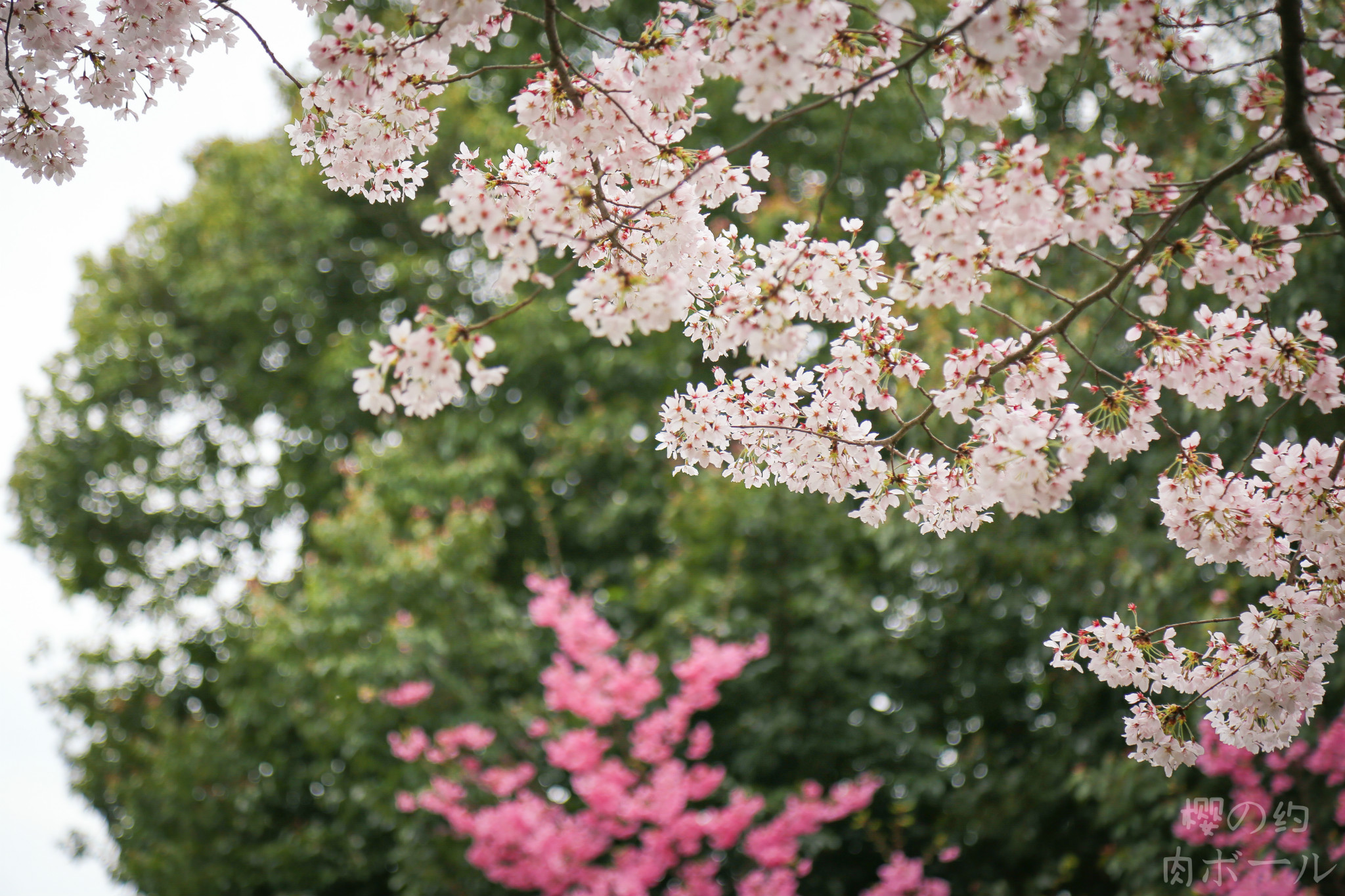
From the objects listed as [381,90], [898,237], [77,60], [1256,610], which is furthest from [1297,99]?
[77,60]

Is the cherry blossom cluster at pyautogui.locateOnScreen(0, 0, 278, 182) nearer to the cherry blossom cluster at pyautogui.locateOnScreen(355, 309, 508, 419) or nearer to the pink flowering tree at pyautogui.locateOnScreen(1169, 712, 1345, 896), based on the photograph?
the cherry blossom cluster at pyautogui.locateOnScreen(355, 309, 508, 419)

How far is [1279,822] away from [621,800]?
349cm

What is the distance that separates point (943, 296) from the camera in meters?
1.94

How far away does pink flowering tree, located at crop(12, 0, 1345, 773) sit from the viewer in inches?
71.9

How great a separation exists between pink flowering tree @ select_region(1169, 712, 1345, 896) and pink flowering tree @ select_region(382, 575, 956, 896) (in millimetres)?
1625

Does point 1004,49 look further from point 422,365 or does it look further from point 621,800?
point 621,800

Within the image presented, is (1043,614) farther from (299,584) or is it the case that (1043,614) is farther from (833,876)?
(299,584)

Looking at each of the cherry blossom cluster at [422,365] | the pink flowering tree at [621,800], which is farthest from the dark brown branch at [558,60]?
the pink flowering tree at [621,800]

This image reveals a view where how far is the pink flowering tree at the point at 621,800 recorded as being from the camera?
5.95 m

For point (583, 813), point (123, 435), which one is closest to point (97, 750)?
point (123, 435)

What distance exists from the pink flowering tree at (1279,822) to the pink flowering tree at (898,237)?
8.46 feet

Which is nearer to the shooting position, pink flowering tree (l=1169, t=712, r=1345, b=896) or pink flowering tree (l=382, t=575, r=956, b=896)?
pink flowering tree (l=1169, t=712, r=1345, b=896)

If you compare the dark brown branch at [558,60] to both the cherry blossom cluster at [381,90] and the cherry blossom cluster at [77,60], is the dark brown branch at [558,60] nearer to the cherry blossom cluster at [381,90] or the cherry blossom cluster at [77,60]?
the cherry blossom cluster at [381,90]

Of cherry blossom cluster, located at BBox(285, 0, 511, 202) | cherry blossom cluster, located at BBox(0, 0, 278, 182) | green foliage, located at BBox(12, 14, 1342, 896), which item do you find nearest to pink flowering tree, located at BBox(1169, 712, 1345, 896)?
green foliage, located at BBox(12, 14, 1342, 896)
